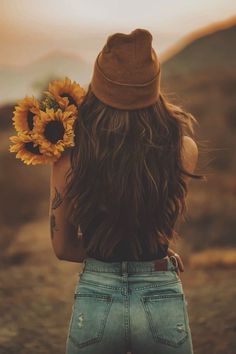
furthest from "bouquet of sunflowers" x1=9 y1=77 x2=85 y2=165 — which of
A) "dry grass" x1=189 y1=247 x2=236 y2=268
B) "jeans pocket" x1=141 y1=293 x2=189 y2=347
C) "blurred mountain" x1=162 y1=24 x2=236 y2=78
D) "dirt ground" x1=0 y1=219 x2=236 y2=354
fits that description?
"blurred mountain" x1=162 y1=24 x2=236 y2=78

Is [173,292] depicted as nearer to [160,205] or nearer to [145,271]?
[145,271]

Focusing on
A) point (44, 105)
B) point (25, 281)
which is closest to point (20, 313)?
point (25, 281)

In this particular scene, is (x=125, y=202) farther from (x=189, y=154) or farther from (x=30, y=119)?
(x=30, y=119)

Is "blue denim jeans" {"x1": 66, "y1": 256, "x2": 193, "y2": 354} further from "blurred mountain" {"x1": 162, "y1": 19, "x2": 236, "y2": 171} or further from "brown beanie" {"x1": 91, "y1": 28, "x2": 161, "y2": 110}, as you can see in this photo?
"blurred mountain" {"x1": 162, "y1": 19, "x2": 236, "y2": 171}

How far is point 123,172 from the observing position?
5.93ft

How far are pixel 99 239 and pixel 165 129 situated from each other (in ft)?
1.18

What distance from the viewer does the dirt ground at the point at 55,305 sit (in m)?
4.52

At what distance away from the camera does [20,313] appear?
17.5 ft

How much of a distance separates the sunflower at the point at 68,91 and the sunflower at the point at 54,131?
56 millimetres

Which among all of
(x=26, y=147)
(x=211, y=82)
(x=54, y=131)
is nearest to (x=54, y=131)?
(x=54, y=131)

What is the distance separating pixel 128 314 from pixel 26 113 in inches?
28.0

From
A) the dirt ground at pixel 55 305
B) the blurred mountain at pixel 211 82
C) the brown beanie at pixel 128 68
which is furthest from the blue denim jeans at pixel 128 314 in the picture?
the blurred mountain at pixel 211 82

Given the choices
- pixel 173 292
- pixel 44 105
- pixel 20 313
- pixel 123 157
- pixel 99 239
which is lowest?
pixel 20 313

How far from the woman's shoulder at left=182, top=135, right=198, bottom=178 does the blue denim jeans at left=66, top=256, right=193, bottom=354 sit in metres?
0.34
